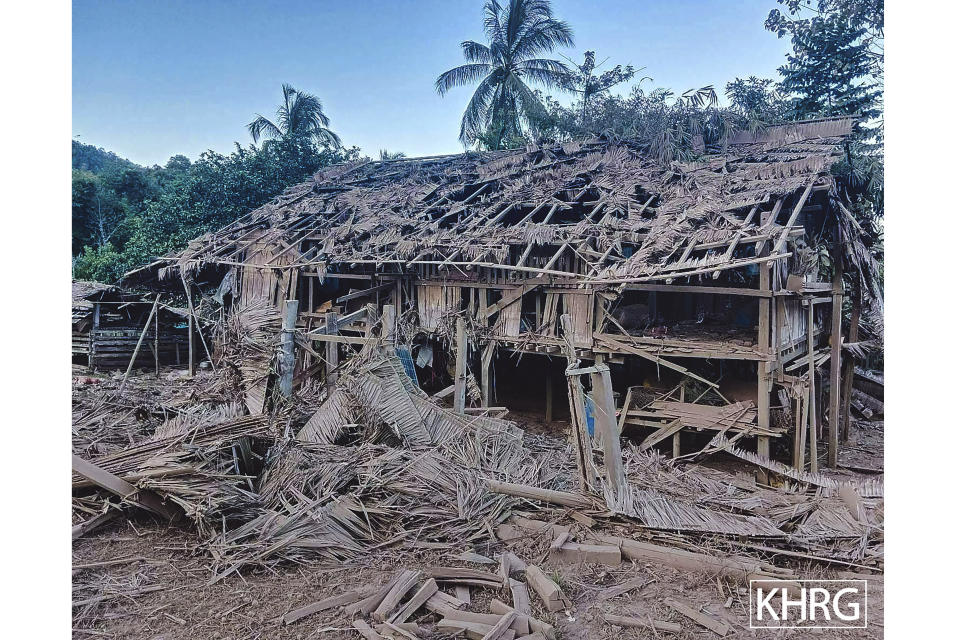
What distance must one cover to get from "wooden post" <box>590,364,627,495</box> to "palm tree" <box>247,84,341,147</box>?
60.4ft

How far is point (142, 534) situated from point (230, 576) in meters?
1.19

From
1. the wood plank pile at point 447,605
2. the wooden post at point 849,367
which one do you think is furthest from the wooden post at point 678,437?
the wood plank pile at point 447,605

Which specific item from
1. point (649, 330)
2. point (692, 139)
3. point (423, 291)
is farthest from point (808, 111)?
point (423, 291)

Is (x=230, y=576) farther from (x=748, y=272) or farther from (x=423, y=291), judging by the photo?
(x=748, y=272)

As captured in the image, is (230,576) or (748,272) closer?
(230,576)

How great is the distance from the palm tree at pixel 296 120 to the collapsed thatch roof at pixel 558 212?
555 cm

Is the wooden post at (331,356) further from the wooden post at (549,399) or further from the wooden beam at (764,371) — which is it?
the wooden beam at (764,371)

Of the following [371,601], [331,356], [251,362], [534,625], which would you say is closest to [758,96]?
[331,356]

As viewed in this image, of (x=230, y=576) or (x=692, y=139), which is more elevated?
(x=692, y=139)

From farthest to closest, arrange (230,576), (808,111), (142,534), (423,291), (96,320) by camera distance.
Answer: (96,320), (808,111), (423,291), (142,534), (230,576)

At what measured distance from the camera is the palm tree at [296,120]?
2102 cm

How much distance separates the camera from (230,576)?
482 centimetres
